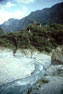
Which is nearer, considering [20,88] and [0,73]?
[20,88]

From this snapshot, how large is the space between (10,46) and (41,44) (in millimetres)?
10792

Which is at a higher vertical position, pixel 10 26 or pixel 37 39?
pixel 10 26

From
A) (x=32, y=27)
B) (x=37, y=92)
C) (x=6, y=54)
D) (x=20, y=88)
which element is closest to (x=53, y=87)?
(x=37, y=92)

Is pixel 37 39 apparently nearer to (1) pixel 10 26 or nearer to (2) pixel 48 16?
(2) pixel 48 16

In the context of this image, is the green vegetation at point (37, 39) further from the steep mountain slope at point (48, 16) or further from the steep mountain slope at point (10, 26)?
the steep mountain slope at point (10, 26)

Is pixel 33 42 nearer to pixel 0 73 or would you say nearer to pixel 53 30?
pixel 53 30

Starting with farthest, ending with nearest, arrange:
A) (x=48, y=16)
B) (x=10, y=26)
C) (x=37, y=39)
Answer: (x=10, y=26) → (x=48, y=16) → (x=37, y=39)

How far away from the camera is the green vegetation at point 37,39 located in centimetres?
3509

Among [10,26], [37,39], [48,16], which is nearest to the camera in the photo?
[37,39]

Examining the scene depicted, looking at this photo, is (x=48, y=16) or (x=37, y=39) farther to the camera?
(x=48, y=16)

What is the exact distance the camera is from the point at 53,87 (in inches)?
239

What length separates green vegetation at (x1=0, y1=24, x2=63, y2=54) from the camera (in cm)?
3509

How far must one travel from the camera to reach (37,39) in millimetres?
36438

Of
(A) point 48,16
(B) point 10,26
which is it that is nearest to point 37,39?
(A) point 48,16
